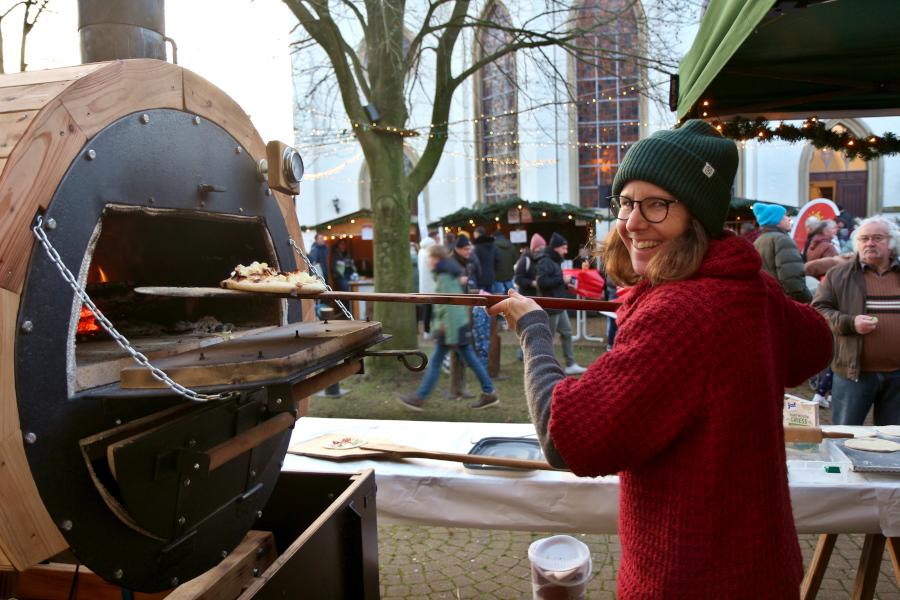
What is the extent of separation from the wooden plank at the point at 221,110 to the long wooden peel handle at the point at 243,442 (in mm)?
947

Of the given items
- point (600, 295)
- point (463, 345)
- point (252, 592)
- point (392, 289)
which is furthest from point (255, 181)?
point (600, 295)

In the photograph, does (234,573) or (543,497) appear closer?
(234,573)

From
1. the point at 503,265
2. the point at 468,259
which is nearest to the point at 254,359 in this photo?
the point at 468,259

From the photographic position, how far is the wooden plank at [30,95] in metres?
1.39

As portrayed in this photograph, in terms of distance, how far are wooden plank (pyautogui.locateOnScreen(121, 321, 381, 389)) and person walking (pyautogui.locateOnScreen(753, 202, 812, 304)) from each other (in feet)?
16.0

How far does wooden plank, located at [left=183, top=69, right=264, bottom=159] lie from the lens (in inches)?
75.4

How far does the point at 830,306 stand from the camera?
4.20 metres

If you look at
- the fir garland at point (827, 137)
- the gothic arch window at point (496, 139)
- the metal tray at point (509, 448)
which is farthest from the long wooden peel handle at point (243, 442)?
the gothic arch window at point (496, 139)

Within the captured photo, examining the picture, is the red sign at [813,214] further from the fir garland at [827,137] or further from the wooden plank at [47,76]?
the wooden plank at [47,76]

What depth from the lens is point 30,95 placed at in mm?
1434

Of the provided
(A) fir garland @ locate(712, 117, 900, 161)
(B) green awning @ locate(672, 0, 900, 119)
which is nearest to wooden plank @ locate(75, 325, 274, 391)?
(B) green awning @ locate(672, 0, 900, 119)

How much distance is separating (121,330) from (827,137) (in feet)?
16.6

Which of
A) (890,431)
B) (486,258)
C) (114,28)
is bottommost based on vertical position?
(890,431)

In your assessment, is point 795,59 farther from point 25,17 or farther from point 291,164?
point 25,17
